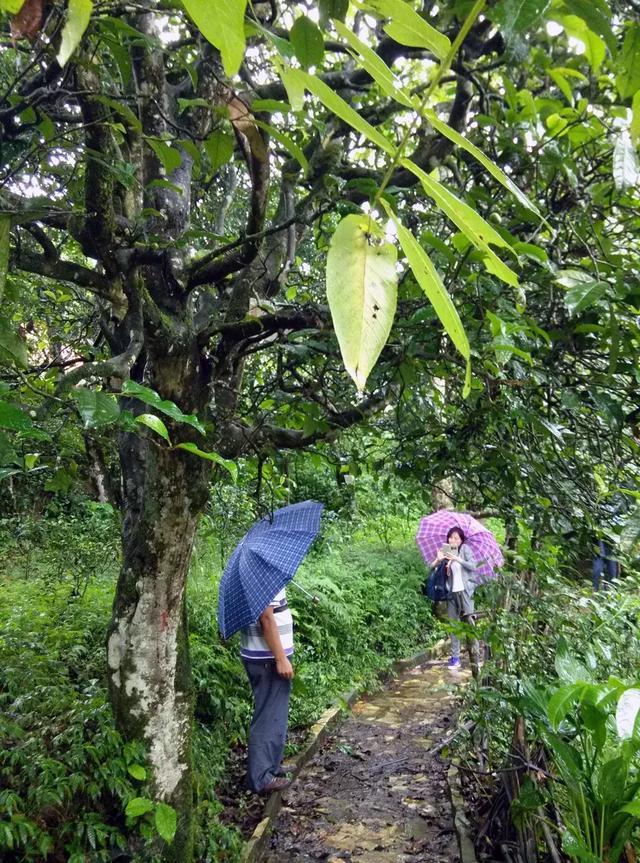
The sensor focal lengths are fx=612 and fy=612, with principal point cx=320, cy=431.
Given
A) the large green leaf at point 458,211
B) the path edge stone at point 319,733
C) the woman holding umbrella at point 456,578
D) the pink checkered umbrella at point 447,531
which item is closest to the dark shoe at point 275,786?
the path edge stone at point 319,733

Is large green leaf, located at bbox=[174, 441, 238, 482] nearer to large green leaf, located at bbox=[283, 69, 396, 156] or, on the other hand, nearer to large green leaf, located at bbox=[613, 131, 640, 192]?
large green leaf, located at bbox=[283, 69, 396, 156]

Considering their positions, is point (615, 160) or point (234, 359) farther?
point (234, 359)

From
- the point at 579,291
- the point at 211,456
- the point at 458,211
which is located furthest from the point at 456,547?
the point at 458,211

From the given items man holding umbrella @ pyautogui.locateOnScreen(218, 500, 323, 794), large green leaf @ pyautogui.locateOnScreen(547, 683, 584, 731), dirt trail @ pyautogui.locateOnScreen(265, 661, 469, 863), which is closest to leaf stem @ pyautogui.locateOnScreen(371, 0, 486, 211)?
large green leaf @ pyautogui.locateOnScreen(547, 683, 584, 731)

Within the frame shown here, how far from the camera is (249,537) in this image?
13.1 feet

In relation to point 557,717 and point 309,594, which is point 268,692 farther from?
point 557,717

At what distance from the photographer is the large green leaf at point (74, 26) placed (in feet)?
1.25

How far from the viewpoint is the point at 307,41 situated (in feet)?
2.55

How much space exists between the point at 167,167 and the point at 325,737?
452cm

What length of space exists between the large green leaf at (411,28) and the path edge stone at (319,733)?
349 centimetres

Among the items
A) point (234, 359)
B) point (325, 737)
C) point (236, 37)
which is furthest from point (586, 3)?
point (325, 737)

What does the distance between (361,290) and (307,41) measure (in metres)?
0.59

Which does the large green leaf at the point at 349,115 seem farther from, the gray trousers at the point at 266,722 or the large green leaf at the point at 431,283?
the gray trousers at the point at 266,722

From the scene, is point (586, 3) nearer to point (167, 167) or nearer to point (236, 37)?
point (236, 37)
